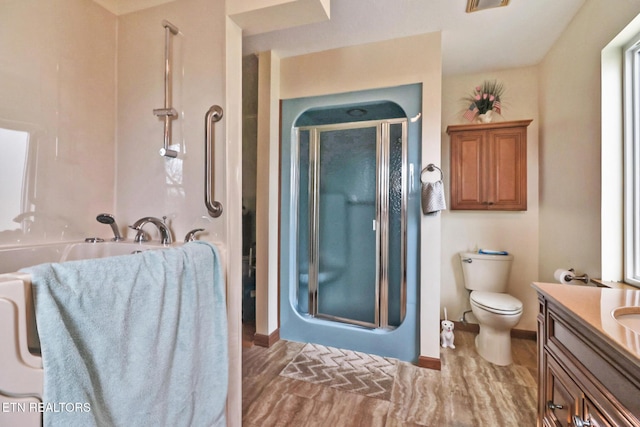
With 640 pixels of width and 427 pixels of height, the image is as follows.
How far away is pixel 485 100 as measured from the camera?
2.45m

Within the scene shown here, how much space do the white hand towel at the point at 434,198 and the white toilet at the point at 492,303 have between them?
80cm

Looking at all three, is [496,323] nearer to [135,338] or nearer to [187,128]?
[135,338]

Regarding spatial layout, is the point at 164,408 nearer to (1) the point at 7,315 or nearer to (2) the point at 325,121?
(1) the point at 7,315

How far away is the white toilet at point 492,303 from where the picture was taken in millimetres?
1963

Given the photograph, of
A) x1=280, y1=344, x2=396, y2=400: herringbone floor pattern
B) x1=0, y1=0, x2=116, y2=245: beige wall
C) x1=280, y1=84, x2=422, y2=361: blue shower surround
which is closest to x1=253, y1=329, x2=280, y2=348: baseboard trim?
x1=280, y1=84, x2=422, y2=361: blue shower surround

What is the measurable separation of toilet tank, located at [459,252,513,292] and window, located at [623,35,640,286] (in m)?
0.88

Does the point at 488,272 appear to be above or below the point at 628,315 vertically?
below

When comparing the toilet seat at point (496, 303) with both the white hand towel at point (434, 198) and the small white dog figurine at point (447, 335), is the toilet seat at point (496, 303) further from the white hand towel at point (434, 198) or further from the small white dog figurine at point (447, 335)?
the white hand towel at point (434, 198)

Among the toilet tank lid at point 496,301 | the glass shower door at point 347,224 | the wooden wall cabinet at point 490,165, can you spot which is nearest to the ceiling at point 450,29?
the wooden wall cabinet at point 490,165

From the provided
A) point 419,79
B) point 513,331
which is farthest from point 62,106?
point 513,331

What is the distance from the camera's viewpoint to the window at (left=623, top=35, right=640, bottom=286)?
4.68 ft

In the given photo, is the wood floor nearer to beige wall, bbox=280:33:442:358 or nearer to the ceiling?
beige wall, bbox=280:33:442:358

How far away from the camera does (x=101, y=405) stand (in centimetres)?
79

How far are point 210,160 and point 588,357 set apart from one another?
62.0 inches
